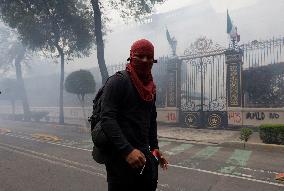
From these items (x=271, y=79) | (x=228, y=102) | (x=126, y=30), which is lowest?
(x=228, y=102)

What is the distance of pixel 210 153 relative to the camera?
10.6m

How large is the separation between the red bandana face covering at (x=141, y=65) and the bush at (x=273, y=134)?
988 cm

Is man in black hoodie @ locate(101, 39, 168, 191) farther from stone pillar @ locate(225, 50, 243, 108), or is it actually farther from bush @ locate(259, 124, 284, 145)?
stone pillar @ locate(225, 50, 243, 108)

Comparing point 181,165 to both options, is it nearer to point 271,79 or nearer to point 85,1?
point 271,79

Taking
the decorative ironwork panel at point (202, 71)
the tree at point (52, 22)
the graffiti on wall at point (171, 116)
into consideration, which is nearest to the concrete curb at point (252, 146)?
the decorative ironwork panel at point (202, 71)

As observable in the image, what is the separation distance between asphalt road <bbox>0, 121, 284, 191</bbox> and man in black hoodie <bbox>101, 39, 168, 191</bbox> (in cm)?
370

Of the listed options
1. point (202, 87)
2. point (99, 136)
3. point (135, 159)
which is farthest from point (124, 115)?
point (202, 87)

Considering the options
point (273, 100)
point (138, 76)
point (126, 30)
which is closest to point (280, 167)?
point (138, 76)

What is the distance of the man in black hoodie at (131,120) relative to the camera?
8.22ft

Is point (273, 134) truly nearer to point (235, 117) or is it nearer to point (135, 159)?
point (235, 117)

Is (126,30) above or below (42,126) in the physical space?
above

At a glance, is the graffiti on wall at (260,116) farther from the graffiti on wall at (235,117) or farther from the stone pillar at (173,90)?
the stone pillar at (173,90)

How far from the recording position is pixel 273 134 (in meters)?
11.6

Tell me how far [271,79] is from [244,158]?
8.35 m
